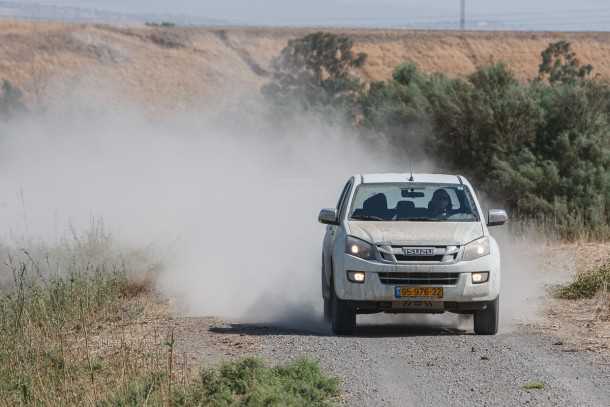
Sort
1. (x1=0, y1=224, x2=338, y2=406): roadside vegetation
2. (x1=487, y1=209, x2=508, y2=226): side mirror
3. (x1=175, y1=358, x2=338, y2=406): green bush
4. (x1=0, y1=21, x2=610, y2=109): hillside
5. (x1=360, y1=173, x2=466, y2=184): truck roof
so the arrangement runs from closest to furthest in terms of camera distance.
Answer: (x1=175, y1=358, x2=338, y2=406): green bush < (x1=0, y1=224, x2=338, y2=406): roadside vegetation < (x1=487, y1=209, x2=508, y2=226): side mirror < (x1=360, y1=173, x2=466, y2=184): truck roof < (x1=0, y1=21, x2=610, y2=109): hillside

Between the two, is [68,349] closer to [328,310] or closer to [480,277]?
[328,310]

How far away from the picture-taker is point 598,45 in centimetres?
10706

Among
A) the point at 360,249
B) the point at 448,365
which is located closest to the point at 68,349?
the point at 360,249

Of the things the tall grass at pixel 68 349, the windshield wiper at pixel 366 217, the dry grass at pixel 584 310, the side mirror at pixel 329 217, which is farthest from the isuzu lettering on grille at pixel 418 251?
the tall grass at pixel 68 349

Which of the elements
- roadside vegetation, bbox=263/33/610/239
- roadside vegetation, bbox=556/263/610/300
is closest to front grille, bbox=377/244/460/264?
roadside vegetation, bbox=556/263/610/300

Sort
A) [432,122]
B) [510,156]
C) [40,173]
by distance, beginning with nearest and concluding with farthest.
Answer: [510,156] → [432,122] → [40,173]

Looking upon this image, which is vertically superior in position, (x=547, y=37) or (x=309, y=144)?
(x=547, y=37)

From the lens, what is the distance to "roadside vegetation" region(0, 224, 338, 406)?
10312 millimetres

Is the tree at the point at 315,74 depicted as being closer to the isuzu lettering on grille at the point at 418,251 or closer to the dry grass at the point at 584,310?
the dry grass at the point at 584,310

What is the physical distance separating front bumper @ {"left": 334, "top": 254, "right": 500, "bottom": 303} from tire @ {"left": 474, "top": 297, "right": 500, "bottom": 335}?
0.21 meters

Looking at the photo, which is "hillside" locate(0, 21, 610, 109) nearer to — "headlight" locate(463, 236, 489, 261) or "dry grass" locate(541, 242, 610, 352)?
"dry grass" locate(541, 242, 610, 352)

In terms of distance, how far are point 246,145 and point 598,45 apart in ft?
190

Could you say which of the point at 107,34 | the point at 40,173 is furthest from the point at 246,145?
the point at 107,34

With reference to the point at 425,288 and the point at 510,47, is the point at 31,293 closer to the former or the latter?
the point at 425,288
